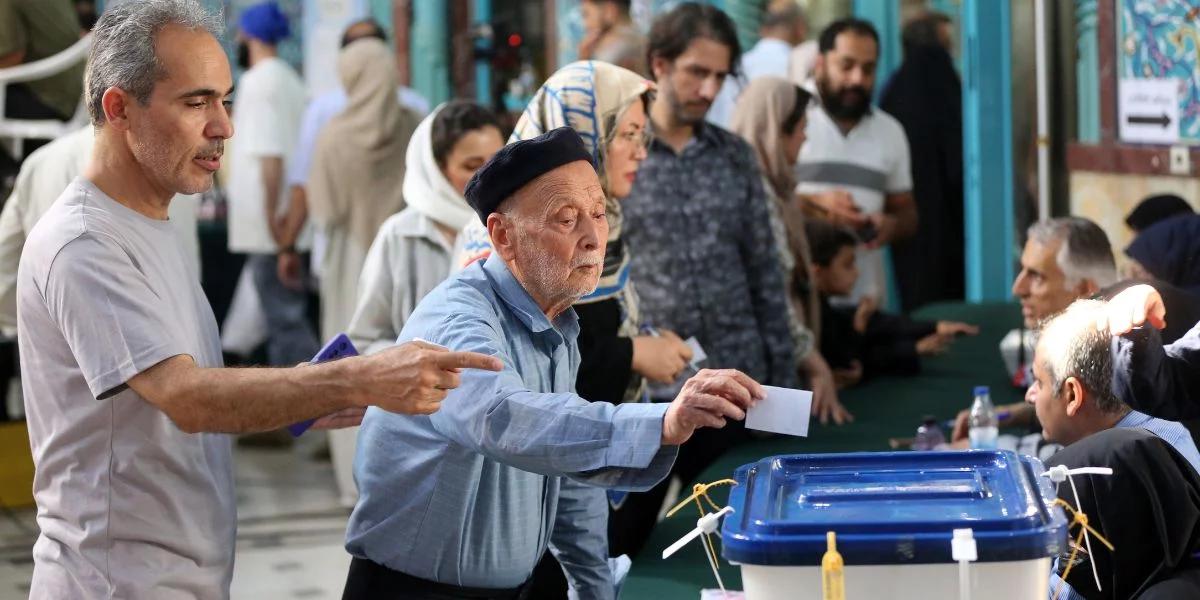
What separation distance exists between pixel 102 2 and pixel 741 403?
910cm

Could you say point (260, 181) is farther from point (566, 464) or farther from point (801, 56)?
point (566, 464)

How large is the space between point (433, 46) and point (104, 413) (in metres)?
8.37

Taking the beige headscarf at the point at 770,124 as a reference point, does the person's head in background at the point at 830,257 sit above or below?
below

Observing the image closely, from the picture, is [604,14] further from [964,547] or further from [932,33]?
[964,547]

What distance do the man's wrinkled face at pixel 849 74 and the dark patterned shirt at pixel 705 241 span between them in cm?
245

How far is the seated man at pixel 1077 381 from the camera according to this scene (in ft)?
9.11

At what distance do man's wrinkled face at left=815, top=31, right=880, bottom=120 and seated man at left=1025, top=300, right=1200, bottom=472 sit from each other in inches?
158

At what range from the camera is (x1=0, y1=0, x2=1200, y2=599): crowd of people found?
2.15 m

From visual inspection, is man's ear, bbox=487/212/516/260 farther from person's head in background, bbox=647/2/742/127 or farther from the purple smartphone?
person's head in background, bbox=647/2/742/127

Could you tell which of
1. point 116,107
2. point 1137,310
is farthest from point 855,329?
point 116,107

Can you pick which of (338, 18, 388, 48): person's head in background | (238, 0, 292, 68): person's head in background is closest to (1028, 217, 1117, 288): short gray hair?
(338, 18, 388, 48): person's head in background

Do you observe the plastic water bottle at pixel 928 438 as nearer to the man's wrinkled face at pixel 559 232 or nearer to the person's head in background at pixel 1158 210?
the person's head in background at pixel 1158 210

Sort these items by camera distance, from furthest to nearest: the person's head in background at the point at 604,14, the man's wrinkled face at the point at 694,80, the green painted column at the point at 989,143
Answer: the green painted column at the point at 989,143
the person's head in background at the point at 604,14
the man's wrinkled face at the point at 694,80

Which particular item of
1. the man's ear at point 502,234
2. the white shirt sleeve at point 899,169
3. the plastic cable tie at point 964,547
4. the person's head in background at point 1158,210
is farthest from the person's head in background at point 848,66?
the plastic cable tie at point 964,547
